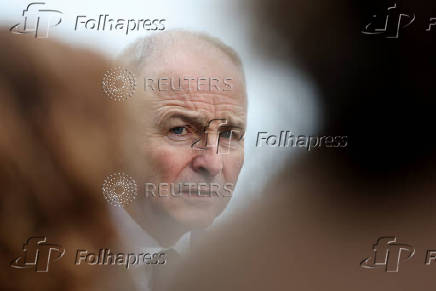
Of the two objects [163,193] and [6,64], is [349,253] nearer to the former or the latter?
[163,193]

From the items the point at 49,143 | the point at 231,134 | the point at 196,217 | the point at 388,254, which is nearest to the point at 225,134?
the point at 231,134

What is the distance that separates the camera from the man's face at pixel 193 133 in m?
1.59

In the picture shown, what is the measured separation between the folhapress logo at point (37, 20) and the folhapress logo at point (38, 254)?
2.06 ft

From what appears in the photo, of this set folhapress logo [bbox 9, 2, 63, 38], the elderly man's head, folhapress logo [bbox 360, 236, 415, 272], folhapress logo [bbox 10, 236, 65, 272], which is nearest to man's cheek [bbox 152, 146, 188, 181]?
the elderly man's head

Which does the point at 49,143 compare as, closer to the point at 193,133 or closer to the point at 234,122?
the point at 193,133

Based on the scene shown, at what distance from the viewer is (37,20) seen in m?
1.57

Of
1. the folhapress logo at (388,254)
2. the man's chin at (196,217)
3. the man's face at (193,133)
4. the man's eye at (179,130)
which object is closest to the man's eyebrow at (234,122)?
the man's face at (193,133)

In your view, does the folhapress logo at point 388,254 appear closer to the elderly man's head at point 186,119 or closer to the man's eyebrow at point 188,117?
the elderly man's head at point 186,119

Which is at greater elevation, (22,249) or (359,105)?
(359,105)

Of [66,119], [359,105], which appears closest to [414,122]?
[359,105]

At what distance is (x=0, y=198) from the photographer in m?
1.56

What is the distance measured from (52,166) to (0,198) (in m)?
0.18

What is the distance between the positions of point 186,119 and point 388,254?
77 centimetres

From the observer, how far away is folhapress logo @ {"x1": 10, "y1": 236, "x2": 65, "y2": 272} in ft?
5.18
